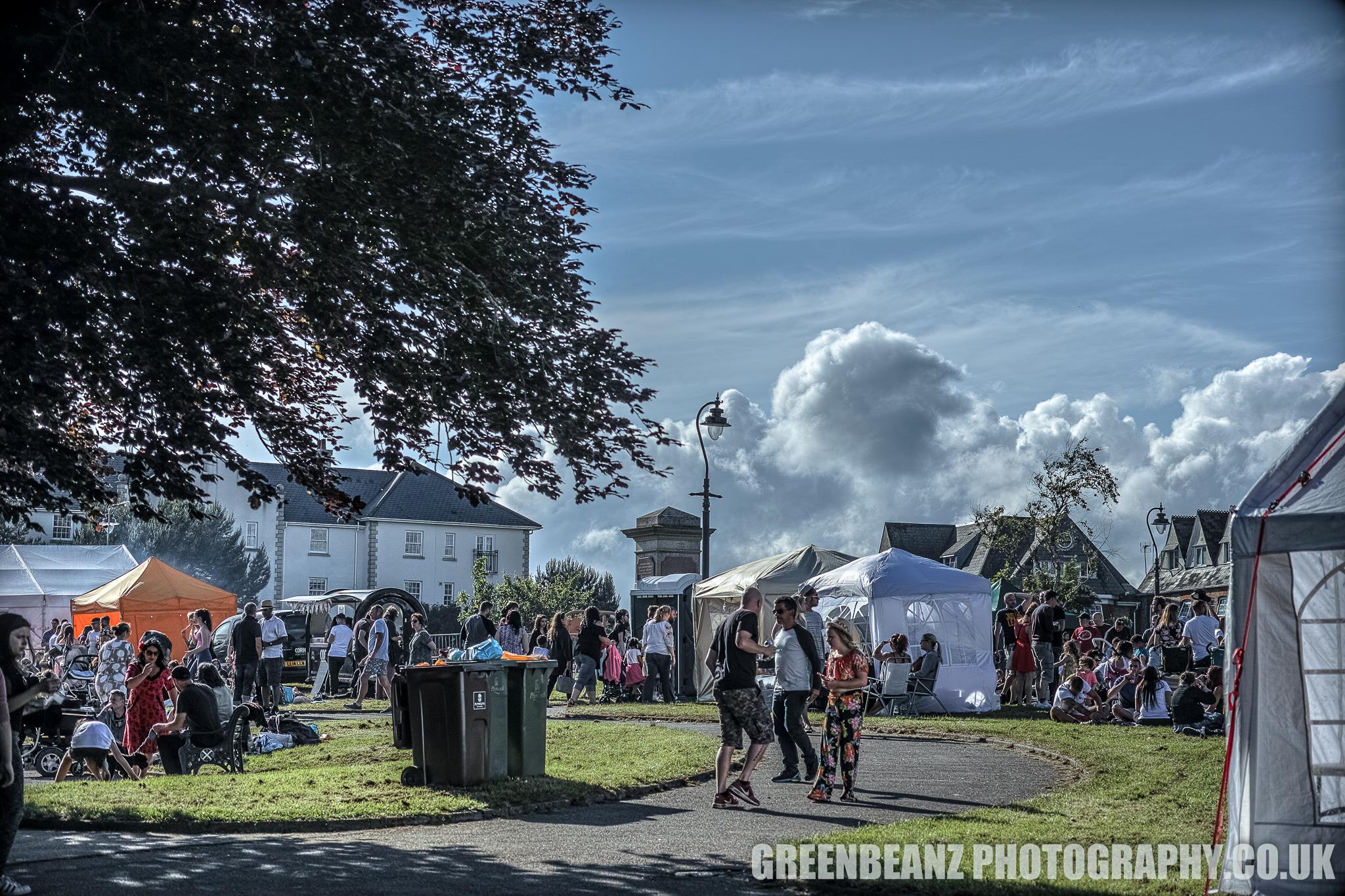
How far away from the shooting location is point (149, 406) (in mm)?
11703

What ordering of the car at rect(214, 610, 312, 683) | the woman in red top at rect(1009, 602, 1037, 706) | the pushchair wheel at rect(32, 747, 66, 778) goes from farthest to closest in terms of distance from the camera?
the car at rect(214, 610, 312, 683)
the woman in red top at rect(1009, 602, 1037, 706)
the pushchair wheel at rect(32, 747, 66, 778)

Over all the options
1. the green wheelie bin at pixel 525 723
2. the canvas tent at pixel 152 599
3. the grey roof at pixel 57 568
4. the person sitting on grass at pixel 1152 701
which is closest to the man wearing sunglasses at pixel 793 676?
the green wheelie bin at pixel 525 723

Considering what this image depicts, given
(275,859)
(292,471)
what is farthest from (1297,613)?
(292,471)

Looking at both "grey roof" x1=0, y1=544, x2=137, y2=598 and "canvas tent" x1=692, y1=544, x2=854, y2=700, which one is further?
"grey roof" x1=0, y1=544, x2=137, y2=598

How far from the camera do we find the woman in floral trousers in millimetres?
11844

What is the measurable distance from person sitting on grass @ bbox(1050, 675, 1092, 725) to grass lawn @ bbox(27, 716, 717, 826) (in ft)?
21.3

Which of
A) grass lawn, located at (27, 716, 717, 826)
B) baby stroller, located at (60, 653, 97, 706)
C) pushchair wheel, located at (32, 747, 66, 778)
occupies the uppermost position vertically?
baby stroller, located at (60, 653, 97, 706)

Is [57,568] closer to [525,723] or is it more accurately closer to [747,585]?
[747,585]

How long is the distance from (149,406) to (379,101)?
330 cm

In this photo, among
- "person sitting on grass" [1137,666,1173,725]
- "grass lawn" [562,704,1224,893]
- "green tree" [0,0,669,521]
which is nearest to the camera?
"grass lawn" [562,704,1224,893]

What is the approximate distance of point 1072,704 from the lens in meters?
20.9

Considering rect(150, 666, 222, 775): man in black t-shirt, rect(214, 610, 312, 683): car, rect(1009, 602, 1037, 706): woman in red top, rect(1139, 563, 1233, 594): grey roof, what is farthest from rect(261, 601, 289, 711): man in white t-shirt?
rect(1139, 563, 1233, 594): grey roof

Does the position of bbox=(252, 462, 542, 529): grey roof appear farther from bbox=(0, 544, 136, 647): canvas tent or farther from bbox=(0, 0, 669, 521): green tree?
bbox=(0, 0, 669, 521): green tree

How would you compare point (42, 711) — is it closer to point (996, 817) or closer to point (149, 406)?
point (149, 406)
